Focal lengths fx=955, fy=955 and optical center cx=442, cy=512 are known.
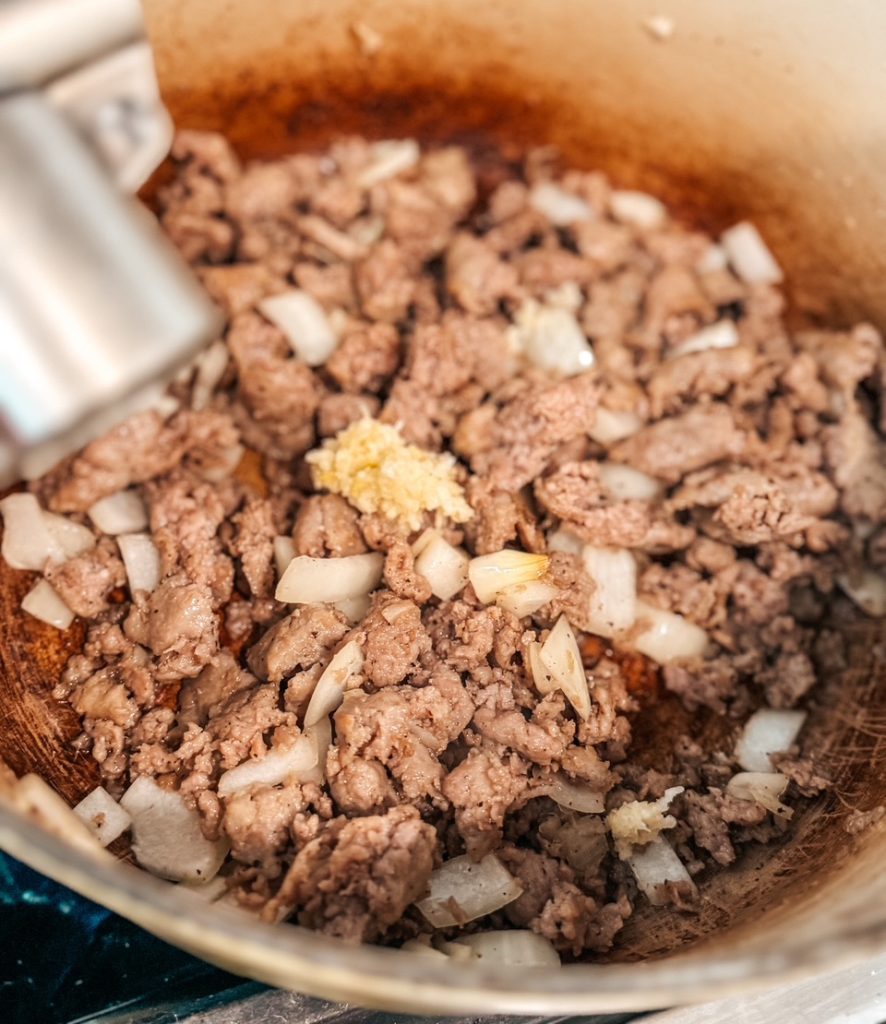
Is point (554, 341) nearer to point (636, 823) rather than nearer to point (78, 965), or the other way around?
point (636, 823)

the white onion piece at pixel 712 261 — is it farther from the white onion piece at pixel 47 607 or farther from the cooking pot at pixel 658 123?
the white onion piece at pixel 47 607

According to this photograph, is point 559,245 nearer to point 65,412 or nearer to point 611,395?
point 611,395

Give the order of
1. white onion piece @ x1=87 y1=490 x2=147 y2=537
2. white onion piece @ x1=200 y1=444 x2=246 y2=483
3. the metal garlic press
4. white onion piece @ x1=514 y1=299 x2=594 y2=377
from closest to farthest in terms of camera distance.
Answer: the metal garlic press < white onion piece @ x1=87 y1=490 x2=147 y2=537 < white onion piece @ x1=200 y1=444 x2=246 y2=483 < white onion piece @ x1=514 y1=299 x2=594 y2=377

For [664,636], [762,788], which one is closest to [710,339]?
[664,636]

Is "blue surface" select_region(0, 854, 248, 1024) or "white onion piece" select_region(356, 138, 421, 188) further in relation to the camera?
"white onion piece" select_region(356, 138, 421, 188)

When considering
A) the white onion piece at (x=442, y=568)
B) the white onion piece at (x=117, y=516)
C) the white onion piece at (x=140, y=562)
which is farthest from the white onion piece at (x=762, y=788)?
the white onion piece at (x=117, y=516)

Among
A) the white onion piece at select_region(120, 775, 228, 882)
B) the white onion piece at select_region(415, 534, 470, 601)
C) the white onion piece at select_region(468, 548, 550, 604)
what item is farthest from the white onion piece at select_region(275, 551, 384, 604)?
the white onion piece at select_region(120, 775, 228, 882)

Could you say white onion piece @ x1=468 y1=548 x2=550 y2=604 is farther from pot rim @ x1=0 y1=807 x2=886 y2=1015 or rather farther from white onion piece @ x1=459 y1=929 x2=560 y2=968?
pot rim @ x1=0 y1=807 x2=886 y2=1015
